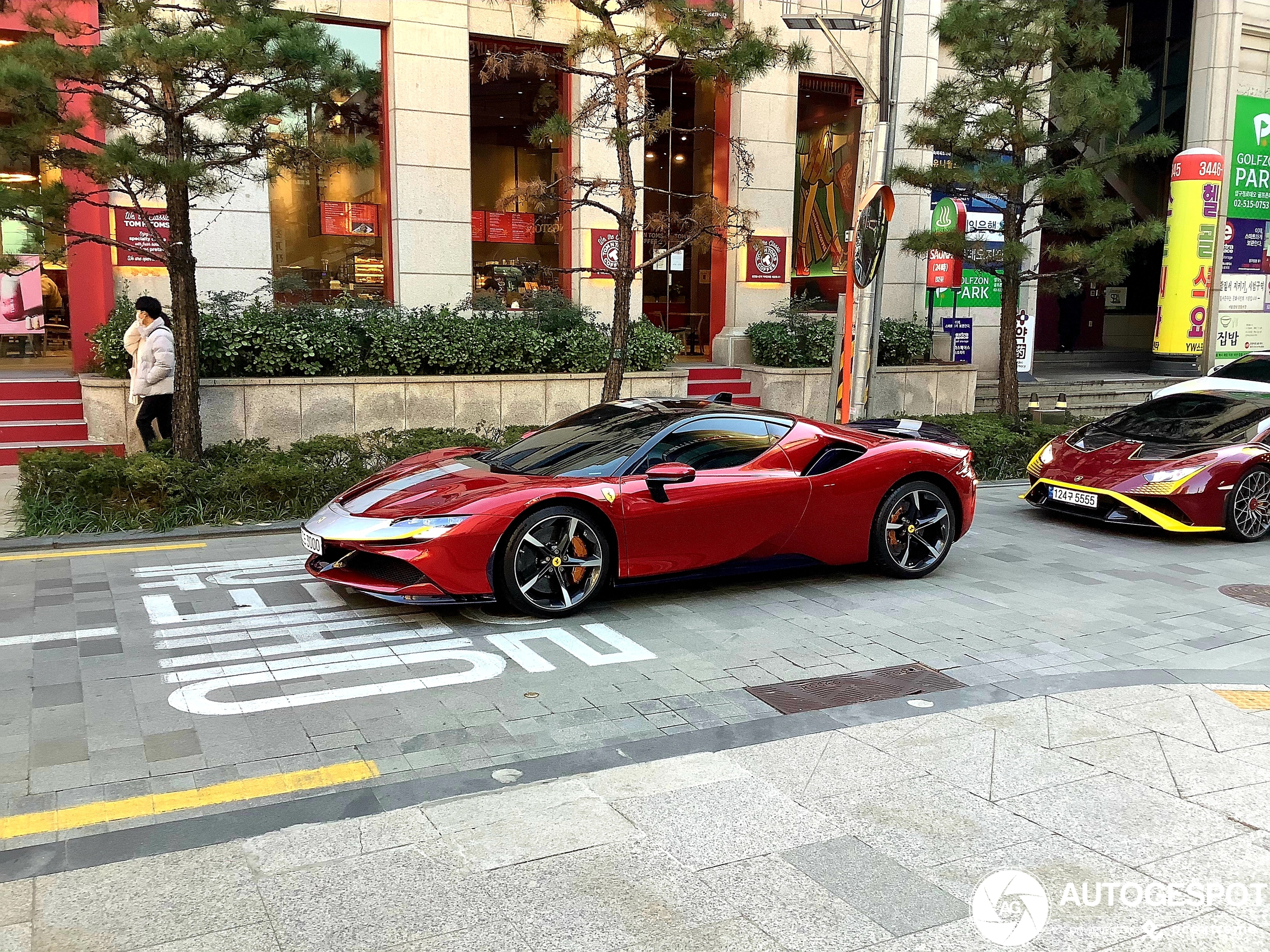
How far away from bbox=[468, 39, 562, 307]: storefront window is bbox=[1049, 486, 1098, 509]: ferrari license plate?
892 centimetres

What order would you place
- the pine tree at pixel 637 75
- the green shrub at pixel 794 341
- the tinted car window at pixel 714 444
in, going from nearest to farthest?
the tinted car window at pixel 714 444 → the pine tree at pixel 637 75 → the green shrub at pixel 794 341

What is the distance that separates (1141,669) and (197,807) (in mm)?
5077

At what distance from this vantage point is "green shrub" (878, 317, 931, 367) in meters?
16.9

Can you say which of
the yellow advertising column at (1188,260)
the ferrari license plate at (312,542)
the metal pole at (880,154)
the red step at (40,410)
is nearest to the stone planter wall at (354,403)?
the red step at (40,410)

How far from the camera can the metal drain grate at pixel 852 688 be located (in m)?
5.45

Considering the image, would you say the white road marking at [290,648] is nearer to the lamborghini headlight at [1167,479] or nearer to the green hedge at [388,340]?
the lamborghini headlight at [1167,479]

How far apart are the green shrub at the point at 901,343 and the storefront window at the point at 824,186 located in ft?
8.49

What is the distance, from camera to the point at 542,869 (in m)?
3.70

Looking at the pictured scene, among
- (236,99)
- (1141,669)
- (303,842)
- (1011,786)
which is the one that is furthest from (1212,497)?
(236,99)

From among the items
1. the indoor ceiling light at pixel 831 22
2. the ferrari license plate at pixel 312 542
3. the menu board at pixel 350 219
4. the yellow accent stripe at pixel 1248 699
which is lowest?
the yellow accent stripe at pixel 1248 699

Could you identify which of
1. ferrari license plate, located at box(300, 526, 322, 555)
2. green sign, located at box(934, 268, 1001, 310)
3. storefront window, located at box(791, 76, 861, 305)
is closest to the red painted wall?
ferrari license plate, located at box(300, 526, 322, 555)

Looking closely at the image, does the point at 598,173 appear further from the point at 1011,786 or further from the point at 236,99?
the point at 1011,786

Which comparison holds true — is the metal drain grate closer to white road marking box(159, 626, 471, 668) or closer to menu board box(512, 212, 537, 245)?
white road marking box(159, 626, 471, 668)

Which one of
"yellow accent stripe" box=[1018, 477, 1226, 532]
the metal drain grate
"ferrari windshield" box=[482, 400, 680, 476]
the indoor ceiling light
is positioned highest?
the indoor ceiling light
